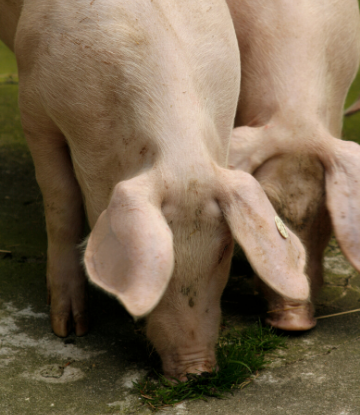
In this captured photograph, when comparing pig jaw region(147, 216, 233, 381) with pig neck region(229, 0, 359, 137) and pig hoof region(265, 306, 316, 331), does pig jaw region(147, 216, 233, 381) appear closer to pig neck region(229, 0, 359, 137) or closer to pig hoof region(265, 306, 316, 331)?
pig hoof region(265, 306, 316, 331)

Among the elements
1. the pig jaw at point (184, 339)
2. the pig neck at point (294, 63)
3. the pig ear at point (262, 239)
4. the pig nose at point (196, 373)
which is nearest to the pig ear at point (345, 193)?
the pig neck at point (294, 63)

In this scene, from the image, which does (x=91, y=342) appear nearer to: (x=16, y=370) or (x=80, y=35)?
(x=16, y=370)

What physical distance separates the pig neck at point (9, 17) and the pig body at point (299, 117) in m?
1.19

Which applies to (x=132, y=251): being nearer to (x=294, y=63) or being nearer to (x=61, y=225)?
(x=61, y=225)

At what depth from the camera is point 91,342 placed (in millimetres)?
3227

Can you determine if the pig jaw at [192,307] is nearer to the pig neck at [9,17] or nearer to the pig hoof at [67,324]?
the pig hoof at [67,324]

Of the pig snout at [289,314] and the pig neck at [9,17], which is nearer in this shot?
the pig snout at [289,314]

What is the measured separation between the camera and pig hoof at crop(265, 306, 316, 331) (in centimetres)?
325

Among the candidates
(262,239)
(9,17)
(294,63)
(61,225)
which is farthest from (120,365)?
(9,17)

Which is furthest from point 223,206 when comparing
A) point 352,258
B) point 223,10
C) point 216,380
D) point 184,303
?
point 223,10

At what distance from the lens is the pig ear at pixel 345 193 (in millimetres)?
2746

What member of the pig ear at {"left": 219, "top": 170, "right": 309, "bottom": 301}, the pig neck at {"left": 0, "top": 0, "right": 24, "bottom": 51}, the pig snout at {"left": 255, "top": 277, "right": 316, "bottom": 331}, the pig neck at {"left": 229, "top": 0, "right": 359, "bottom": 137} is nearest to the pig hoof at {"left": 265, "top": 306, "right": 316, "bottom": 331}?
the pig snout at {"left": 255, "top": 277, "right": 316, "bottom": 331}

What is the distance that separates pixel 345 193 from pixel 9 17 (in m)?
2.16

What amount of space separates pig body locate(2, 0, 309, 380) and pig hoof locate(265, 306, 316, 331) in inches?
24.5
